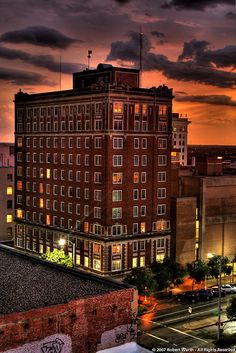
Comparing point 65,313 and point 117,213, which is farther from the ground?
point 117,213

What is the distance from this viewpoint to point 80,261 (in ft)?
372

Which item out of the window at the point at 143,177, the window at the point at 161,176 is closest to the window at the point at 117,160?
the window at the point at 143,177

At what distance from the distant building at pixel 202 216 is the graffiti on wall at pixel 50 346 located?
66412mm

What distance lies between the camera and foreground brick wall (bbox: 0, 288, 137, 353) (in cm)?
4894

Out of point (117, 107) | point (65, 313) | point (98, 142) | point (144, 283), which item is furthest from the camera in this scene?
point (98, 142)

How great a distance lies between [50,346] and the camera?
51.2 meters

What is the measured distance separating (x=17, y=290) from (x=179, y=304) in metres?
44.0

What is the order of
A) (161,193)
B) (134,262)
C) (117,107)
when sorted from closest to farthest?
1. (117,107)
2. (134,262)
3. (161,193)

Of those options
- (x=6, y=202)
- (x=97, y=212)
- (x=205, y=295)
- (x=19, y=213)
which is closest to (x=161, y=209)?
(x=97, y=212)

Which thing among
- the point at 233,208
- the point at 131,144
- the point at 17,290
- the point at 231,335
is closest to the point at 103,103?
the point at 131,144

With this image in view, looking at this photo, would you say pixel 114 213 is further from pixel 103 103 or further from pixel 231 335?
pixel 231 335

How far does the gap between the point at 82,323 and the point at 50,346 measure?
12.4 ft

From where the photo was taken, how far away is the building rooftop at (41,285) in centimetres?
5381

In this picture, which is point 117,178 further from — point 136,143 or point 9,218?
point 9,218
